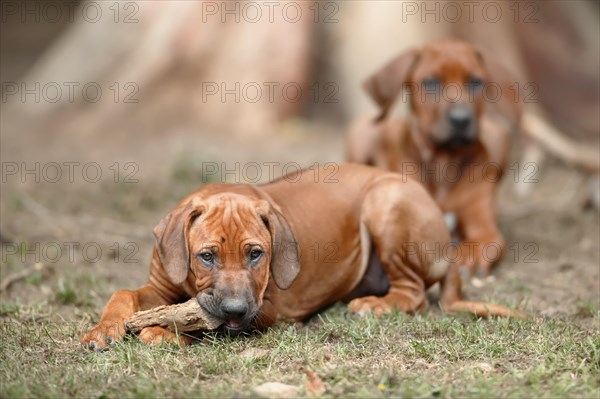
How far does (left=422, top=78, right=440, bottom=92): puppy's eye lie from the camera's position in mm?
8312

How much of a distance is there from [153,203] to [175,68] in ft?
10.2

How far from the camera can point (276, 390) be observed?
4703 mm

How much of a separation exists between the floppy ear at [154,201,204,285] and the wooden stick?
15cm

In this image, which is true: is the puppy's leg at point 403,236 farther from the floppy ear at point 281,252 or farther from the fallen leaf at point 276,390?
the fallen leaf at point 276,390

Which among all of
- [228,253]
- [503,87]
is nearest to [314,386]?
[228,253]

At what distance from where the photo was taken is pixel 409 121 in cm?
875

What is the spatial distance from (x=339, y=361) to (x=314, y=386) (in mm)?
449

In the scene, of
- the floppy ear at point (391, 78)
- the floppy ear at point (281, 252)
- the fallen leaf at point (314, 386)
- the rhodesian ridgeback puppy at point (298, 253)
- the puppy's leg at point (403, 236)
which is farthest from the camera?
the floppy ear at point (391, 78)

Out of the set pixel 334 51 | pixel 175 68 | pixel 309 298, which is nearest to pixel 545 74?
pixel 334 51

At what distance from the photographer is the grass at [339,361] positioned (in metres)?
4.69

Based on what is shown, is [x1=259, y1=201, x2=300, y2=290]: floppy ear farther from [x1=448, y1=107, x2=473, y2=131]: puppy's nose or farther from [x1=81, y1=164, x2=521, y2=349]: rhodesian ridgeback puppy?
[x1=448, y1=107, x2=473, y2=131]: puppy's nose

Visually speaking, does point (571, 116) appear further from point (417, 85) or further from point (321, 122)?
point (417, 85)

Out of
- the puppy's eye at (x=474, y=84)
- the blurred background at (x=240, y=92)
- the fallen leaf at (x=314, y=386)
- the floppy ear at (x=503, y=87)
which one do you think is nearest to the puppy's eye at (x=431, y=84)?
the puppy's eye at (x=474, y=84)

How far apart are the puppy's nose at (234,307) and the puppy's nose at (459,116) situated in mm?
3490
